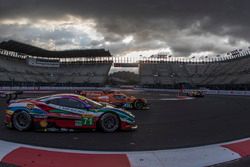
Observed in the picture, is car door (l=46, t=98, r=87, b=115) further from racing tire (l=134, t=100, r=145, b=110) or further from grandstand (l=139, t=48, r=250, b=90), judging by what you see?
grandstand (l=139, t=48, r=250, b=90)

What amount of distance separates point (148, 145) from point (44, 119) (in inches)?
139

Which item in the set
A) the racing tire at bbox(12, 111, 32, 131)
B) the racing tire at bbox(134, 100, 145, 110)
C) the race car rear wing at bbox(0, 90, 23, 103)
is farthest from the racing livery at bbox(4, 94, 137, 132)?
the race car rear wing at bbox(0, 90, 23, 103)

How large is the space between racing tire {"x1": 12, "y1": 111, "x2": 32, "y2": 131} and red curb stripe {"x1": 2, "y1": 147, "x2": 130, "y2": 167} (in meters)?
2.54

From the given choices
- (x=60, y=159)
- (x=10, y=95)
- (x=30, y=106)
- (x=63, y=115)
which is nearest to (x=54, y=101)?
(x=63, y=115)

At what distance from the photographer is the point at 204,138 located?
786 cm

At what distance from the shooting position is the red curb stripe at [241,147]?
6241mm

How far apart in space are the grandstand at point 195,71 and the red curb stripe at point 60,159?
62.0 meters

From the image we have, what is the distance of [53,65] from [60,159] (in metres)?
83.9

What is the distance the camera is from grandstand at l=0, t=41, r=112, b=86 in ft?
234

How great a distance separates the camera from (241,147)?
6762 mm

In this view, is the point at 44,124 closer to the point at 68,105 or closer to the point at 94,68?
the point at 68,105

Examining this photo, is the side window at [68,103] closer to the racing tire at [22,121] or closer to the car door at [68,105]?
the car door at [68,105]

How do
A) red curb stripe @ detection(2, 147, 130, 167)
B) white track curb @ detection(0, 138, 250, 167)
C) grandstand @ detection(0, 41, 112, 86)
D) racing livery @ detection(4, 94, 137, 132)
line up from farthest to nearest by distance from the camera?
grandstand @ detection(0, 41, 112, 86)
racing livery @ detection(4, 94, 137, 132)
white track curb @ detection(0, 138, 250, 167)
red curb stripe @ detection(2, 147, 130, 167)

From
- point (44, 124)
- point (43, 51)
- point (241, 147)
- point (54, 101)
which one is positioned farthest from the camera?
point (43, 51)
